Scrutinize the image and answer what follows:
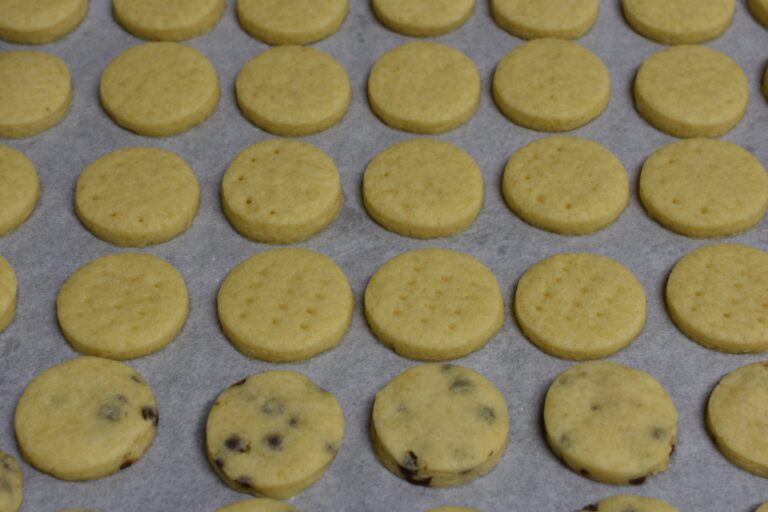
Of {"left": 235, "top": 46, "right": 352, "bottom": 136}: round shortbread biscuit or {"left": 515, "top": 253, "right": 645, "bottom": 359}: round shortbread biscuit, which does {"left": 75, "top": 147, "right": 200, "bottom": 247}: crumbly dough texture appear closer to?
{"left": 235, "top": 46, "right": 352, "bottom": 136}: round shortbread biscuit

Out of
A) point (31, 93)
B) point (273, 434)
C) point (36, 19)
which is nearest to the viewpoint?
point (273, 434)

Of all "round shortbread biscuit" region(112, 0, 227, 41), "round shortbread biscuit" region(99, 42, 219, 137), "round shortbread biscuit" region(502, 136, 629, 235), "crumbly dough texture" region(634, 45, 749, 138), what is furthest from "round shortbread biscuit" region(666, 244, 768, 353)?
"round shortbread biscuit" region(112, 0, 227, 41)

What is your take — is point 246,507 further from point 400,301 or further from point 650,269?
point 650,269

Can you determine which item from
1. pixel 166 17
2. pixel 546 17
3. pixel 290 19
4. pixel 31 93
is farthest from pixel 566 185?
pixel 31 93

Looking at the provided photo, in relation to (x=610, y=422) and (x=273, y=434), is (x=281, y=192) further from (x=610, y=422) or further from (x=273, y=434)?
(x=610, y=422)

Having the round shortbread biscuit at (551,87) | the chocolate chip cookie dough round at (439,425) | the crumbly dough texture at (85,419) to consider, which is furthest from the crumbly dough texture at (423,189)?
the crumbly dough texture at (85,419)
